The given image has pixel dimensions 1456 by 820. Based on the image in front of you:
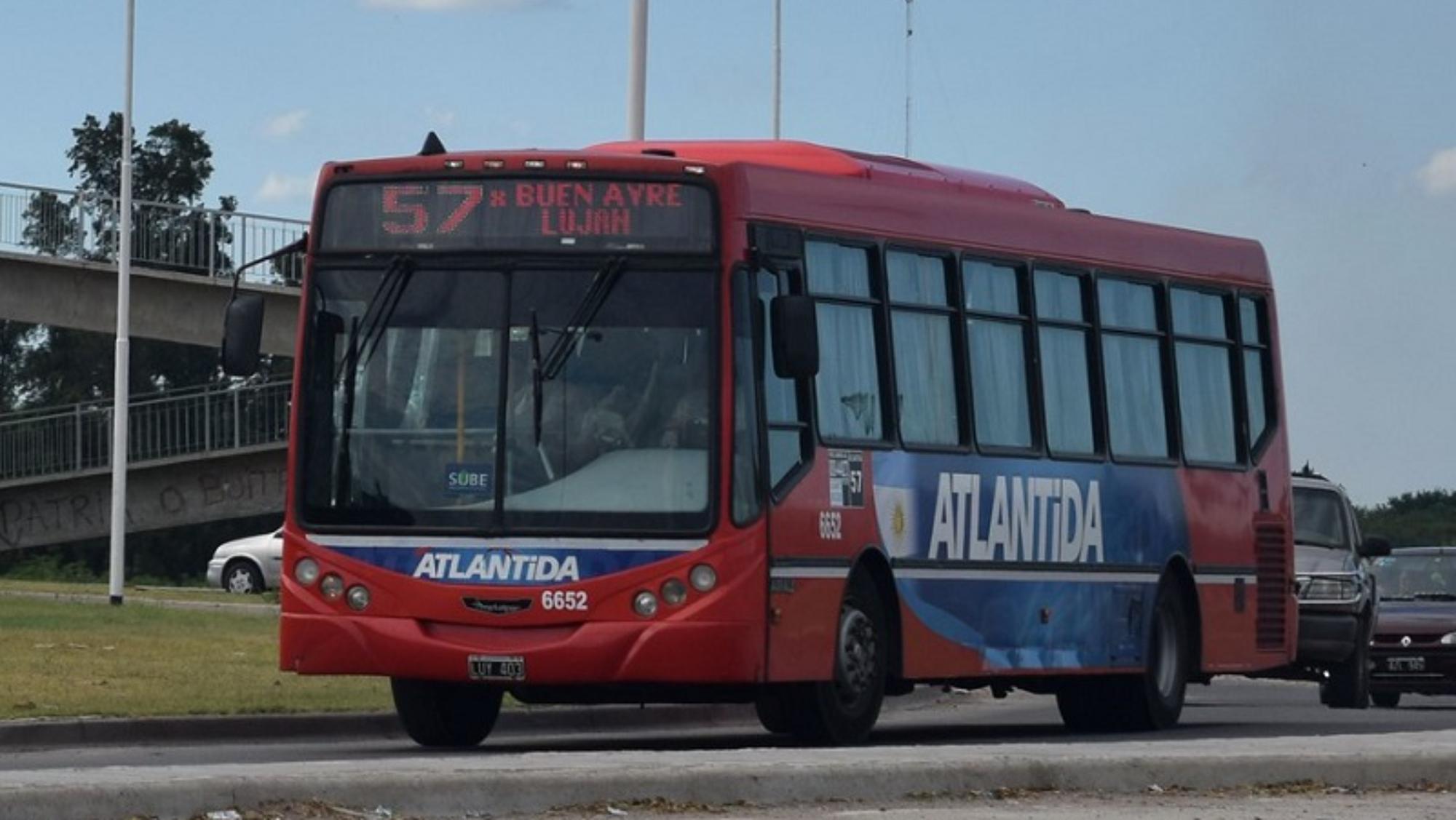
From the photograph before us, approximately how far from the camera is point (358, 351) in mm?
18281

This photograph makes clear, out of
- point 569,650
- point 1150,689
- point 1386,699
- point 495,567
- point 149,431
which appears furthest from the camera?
point 149,431

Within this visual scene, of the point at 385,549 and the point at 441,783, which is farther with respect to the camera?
the point at 385,549

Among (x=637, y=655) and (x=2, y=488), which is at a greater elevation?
(x=2, y=488)

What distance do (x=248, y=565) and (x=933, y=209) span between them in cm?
3748

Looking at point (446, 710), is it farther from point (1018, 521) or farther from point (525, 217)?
point (1018, 521)

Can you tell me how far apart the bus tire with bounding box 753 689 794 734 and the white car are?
38.0m

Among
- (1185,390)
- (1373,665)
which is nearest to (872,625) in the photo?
(1185,390)

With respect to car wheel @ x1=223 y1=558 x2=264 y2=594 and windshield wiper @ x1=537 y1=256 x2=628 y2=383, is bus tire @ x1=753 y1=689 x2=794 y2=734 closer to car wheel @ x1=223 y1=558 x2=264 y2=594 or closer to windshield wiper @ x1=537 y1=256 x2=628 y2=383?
windshield wiper @ x1=537 y1=256 x2=628 y2=383

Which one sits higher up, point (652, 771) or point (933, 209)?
point (933, 209)

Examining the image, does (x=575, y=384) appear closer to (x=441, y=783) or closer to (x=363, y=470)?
(x=363, y=470)

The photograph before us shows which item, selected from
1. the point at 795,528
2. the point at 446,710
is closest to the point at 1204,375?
the point at 795,528

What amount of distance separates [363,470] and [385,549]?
1.54 ft

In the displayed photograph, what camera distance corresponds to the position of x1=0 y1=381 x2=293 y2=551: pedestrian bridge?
167ft

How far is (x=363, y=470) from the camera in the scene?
18.2 m
